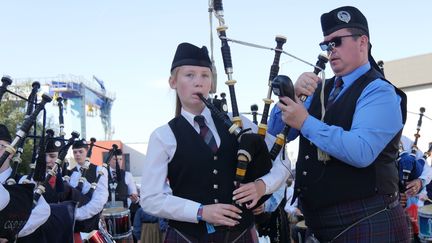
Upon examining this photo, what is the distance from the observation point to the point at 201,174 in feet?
6.81

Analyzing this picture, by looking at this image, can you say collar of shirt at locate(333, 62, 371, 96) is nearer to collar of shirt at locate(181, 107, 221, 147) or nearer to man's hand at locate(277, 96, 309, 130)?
man's hand at locate(277, 96, 309, 130)

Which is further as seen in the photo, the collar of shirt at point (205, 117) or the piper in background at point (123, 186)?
the piper in background at point (123, 186)

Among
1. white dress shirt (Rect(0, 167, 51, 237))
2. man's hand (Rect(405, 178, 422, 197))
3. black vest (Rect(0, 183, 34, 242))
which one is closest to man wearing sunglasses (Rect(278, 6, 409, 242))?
black vest (Rect(0, 183, 34, 242))

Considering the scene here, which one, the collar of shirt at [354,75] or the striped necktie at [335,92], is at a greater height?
the collar of shirt at [354,75]

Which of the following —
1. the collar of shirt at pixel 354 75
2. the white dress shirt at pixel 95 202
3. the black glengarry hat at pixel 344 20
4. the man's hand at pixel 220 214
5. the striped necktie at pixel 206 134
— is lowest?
the white dress shirt at pixel 95 202

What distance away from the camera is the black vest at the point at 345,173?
2.03 metres

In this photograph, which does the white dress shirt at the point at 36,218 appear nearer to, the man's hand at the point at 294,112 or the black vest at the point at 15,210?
the black vest at the point at 15,210

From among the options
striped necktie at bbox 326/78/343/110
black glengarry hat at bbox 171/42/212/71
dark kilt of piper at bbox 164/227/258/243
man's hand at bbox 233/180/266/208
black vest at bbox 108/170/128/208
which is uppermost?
black glengarry hat at bbox 171/42/212/71

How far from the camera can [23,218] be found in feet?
8.50

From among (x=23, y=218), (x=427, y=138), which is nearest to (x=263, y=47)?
(x=23, y=218)

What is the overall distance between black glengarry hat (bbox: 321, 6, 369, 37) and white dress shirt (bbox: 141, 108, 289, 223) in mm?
639

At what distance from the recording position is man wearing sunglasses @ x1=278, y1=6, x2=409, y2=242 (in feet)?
6.39

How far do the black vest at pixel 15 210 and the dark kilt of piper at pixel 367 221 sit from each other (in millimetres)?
1537

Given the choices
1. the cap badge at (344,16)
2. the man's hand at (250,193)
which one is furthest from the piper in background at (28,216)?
the cap badge at (344,16)
